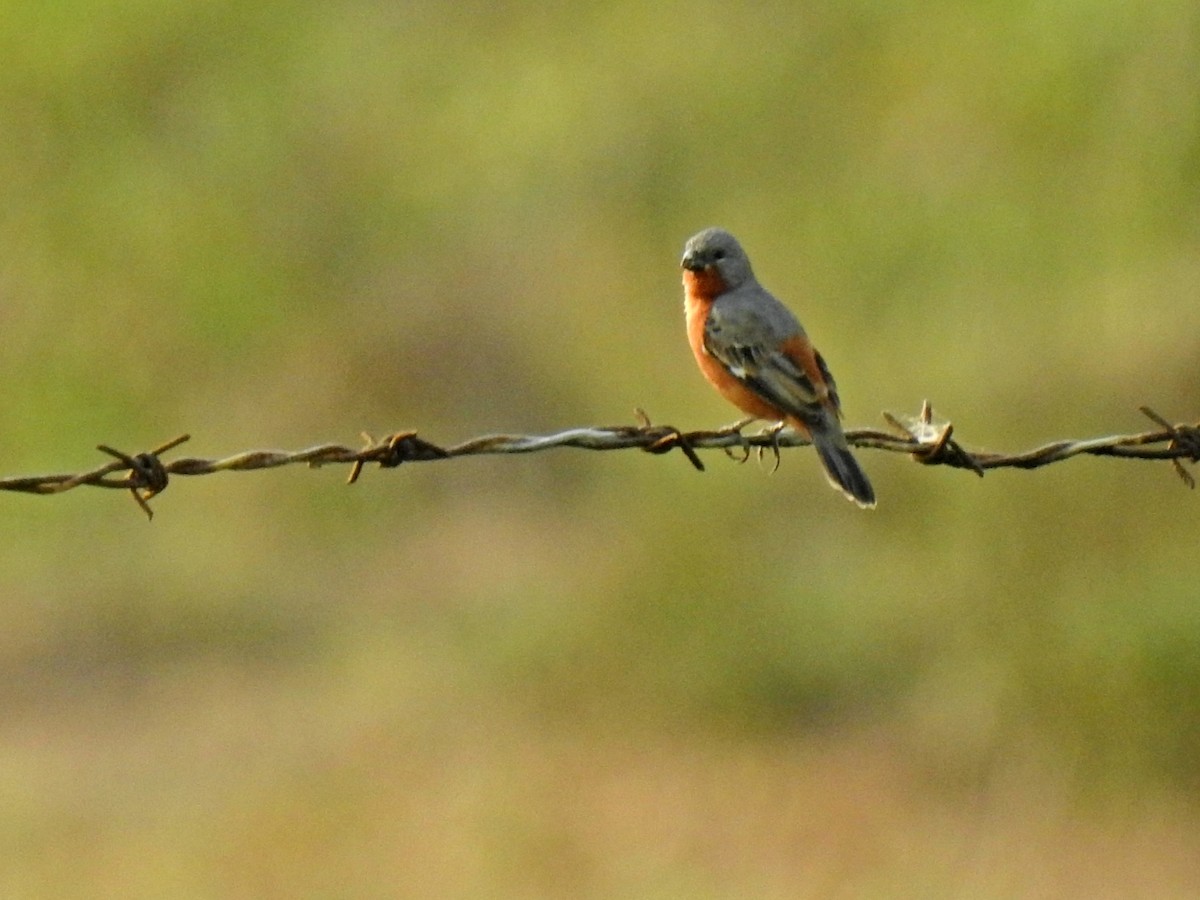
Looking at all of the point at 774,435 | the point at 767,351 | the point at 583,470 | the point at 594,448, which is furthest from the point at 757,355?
the point at 583,470

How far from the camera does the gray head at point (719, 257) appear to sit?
25.5ft

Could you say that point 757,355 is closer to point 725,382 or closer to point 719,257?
point 725,382

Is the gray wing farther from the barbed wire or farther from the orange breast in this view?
the barbed wire

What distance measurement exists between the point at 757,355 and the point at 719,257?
76 cm

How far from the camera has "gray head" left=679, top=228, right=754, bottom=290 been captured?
7762 millimetres

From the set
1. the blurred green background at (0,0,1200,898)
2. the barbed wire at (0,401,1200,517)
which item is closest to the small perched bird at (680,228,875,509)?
the barbed wire at (0,401,1200,517)

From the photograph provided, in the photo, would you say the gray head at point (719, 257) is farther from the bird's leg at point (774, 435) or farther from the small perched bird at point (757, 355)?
the bird's leg at point (774, 435)

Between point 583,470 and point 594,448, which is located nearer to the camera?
point 594,448

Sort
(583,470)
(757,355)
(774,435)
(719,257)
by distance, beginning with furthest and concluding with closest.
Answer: (583,470), (719,257), (757,355), (774,435)

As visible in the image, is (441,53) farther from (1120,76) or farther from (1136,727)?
(1136,727)

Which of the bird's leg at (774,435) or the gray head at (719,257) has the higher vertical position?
the gray head at (719,257)

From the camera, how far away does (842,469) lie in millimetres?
6570

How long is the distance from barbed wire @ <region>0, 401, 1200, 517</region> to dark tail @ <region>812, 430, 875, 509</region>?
35.2 inches

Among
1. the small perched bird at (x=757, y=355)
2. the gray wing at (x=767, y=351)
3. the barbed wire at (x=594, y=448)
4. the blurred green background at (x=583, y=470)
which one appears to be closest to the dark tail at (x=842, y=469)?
the small perched bird at (x=757, y=355)
